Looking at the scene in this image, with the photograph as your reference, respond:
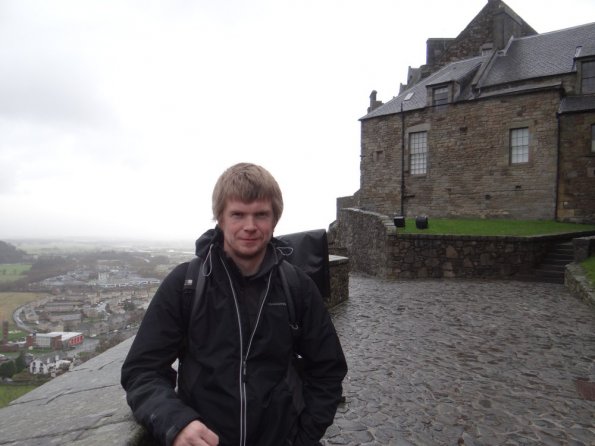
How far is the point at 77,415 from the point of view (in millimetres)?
2293

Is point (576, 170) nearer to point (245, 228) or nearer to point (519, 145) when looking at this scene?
point (519, 145)

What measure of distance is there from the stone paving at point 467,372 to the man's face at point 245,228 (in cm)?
239

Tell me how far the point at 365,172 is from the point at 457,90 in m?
6.61

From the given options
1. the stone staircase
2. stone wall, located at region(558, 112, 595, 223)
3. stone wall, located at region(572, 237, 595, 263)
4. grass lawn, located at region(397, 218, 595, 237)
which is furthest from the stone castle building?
stone wall, located at region(572, 237, 595, 263)

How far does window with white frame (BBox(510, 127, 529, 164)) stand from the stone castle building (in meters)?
0.05

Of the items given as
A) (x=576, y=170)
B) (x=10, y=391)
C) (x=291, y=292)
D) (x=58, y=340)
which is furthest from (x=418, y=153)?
(x=291, y=292)

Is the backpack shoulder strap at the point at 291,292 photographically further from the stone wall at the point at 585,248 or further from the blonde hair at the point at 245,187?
the stone wall at the point at 585,248

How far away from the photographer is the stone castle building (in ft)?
61.9

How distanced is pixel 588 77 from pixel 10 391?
888 inches

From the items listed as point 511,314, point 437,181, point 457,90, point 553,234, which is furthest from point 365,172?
point 511,314

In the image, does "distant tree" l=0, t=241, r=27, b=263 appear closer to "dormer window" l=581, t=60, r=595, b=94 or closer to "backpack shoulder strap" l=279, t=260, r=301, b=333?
"backpack shoulder strap" l=279, t=260, r=301, b=333

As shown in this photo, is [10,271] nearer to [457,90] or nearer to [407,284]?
[407,284]

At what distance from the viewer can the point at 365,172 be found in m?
25.9

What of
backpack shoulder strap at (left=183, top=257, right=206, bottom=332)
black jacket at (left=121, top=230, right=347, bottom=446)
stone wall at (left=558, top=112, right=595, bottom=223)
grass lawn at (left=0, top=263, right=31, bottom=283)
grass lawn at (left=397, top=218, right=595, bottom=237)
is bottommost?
grass lawn at (left=0, top=263, right=31, bottom=283)
